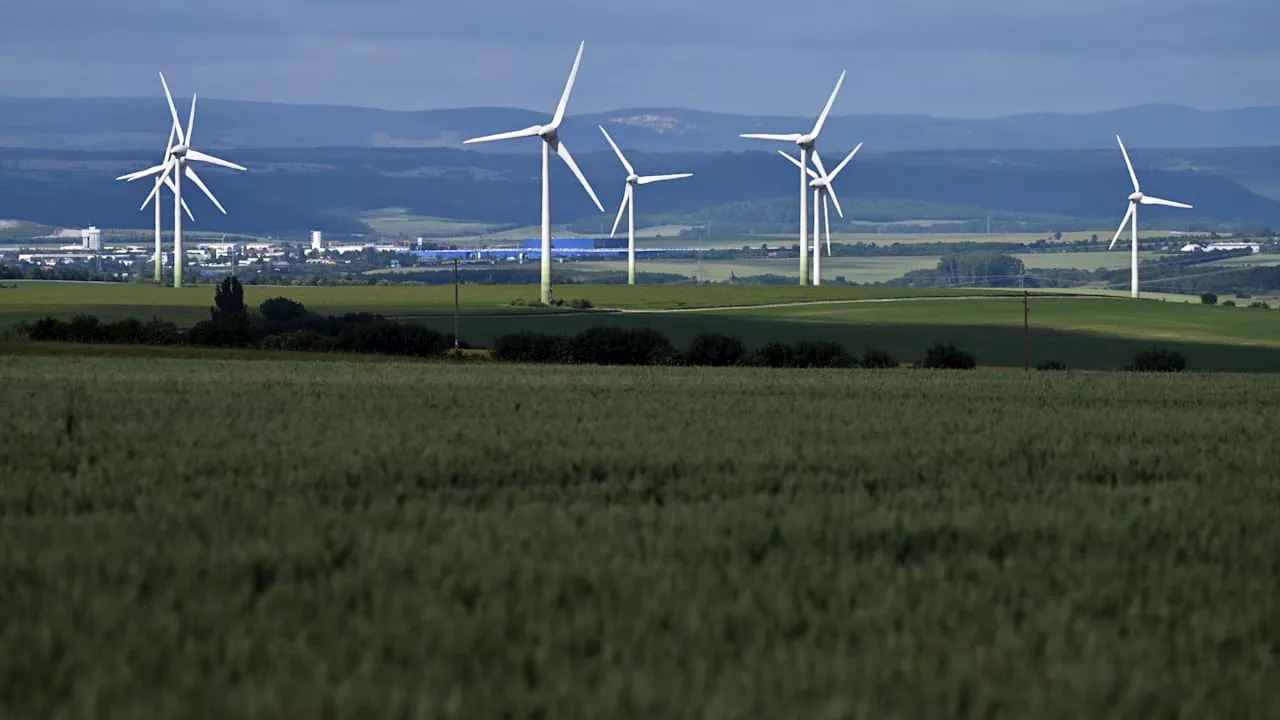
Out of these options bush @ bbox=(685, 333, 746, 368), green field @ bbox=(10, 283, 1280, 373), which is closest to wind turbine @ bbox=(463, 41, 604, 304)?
green field @ bbox=(10, 283, 1280, 373)

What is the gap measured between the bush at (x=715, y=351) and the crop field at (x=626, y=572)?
173 feet

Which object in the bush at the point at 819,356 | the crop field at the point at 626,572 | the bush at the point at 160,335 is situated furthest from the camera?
the bush at the point at 160,335

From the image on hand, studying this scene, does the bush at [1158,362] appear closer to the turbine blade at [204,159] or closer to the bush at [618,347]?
the bush at [618,347]

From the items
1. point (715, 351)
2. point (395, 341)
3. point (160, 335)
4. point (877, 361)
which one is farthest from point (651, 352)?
point (160, 335)

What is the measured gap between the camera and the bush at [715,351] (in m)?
77.1

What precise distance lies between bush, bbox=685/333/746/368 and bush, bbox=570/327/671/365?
4.32 ft

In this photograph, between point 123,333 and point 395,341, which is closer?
point 395,341

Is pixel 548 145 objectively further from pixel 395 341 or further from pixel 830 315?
pixel 395 341

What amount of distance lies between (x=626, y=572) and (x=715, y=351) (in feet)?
221

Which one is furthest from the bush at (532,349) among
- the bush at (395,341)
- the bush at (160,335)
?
the bush at (160,335)

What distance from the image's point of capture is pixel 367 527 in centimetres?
1333

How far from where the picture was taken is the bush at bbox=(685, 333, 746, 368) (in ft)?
253

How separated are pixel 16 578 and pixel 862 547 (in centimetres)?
579

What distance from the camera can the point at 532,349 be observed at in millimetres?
77562
